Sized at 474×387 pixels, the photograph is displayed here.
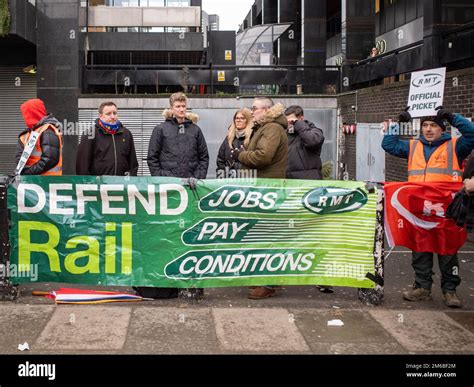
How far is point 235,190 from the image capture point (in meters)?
6.89

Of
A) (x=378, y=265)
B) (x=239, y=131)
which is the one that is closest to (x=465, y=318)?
(x=378, y=265)

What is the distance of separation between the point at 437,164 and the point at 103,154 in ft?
12.5

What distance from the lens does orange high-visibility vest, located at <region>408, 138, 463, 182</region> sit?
6.93 m

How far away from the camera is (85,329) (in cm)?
594

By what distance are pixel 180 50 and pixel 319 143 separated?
24.2 meters

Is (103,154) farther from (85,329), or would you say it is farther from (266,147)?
(85,329)

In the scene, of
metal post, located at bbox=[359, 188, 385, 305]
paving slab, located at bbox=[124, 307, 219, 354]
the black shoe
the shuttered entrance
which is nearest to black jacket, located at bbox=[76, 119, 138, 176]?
the black shoe

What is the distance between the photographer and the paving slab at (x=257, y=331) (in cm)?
554

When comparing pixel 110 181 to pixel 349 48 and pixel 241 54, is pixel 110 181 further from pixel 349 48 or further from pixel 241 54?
pixel 241 54

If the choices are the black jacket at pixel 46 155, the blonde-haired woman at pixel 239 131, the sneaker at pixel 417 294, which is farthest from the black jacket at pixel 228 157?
the sneaker at pixel 417 294

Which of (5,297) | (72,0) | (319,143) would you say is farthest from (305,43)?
(5,297)

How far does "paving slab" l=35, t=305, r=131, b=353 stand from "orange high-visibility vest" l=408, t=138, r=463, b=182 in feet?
11.2

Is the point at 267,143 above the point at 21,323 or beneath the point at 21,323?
above

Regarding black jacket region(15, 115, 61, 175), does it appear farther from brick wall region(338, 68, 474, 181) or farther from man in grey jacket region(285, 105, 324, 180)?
brick wall region(338, 68, 474, 181)
